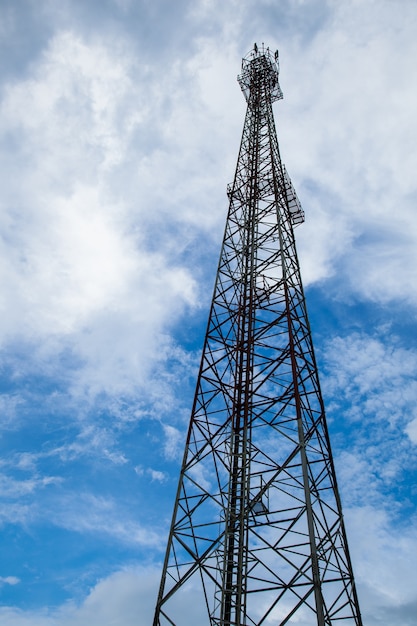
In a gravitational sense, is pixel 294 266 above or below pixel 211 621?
above

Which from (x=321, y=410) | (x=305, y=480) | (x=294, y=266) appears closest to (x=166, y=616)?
(x=305, y=480)

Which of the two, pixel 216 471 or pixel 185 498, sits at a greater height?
pixel 216 471

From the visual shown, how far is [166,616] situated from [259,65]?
99.6 ft

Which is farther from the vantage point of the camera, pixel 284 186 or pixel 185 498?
pixel 284 186

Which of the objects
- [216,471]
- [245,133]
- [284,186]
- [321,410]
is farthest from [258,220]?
[216,471]

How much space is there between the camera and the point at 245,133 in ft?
90.0

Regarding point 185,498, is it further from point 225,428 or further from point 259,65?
point 259,65

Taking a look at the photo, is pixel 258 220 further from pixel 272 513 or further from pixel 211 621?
pixel 211 621

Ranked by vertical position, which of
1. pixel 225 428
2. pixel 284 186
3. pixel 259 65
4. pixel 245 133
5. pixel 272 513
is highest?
pixel 259 65

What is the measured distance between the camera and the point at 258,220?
76.3 feet

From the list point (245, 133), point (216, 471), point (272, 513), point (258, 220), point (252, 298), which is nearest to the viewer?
point (272, 513)

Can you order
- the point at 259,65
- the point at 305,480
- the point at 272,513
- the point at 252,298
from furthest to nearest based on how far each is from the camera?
the point at 259,65, the point at 252,298, the point at 272,513, the point at 305,480

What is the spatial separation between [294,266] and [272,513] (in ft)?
34.7

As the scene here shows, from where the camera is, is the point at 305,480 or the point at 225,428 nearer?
the point at 305,480
